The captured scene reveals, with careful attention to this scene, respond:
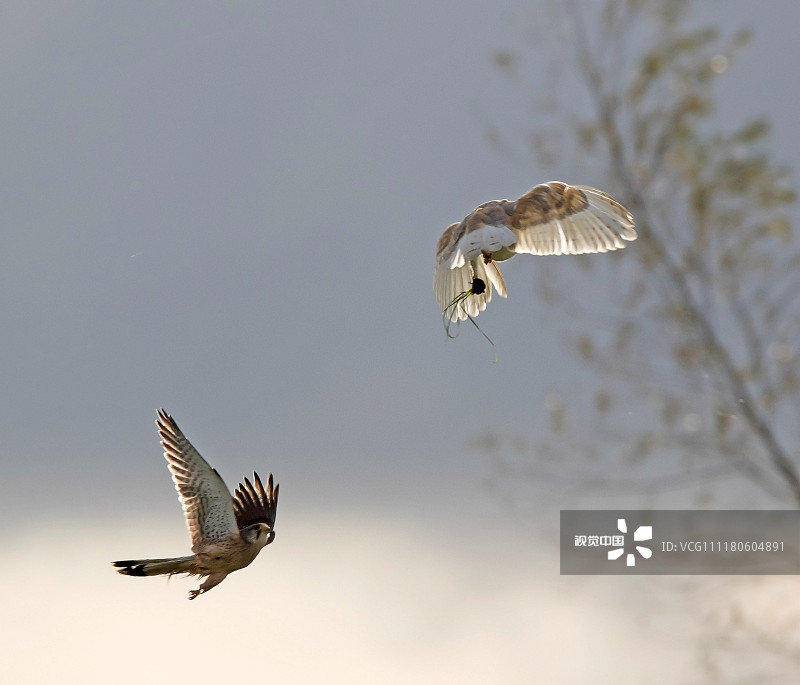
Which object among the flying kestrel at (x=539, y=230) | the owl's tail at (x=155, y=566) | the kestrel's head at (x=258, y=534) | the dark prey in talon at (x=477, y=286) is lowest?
the owl's tail at (x=155, y=566)

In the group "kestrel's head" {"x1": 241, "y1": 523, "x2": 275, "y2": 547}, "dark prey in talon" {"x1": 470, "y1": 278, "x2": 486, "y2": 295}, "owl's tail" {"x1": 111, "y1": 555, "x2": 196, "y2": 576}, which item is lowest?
"owl's tail" {"x1": 111, "y1": 555, "x2": 196, "y2": 576}

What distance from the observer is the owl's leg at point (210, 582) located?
1138 centimetres

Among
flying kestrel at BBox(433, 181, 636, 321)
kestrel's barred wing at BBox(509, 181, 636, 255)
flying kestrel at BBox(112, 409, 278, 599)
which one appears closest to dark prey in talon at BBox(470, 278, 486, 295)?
flying kestrel at BBox(433, 181, 636, 321)

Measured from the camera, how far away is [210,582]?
11.8m

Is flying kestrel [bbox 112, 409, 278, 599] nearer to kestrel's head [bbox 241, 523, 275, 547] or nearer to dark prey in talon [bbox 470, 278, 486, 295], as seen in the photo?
kestrel's head [bbox 241, 523, 275, 547]

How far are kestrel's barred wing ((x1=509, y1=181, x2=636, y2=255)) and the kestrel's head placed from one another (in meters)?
3.62

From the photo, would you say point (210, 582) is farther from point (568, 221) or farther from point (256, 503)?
point (568, 221)

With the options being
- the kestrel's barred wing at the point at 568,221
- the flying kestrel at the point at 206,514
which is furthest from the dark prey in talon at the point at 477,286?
the flying kestrel at the point at 206,514

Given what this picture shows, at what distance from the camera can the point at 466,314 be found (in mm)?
11852

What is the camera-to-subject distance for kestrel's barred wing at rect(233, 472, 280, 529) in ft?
42.7

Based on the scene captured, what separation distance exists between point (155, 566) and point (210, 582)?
66 centimetres

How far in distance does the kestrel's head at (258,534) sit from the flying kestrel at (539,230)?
281 cm

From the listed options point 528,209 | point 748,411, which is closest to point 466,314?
point 528,209

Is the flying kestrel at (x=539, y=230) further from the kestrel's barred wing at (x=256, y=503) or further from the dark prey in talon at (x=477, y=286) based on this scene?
the kestrel's barred wing at (x=256, y=503)
